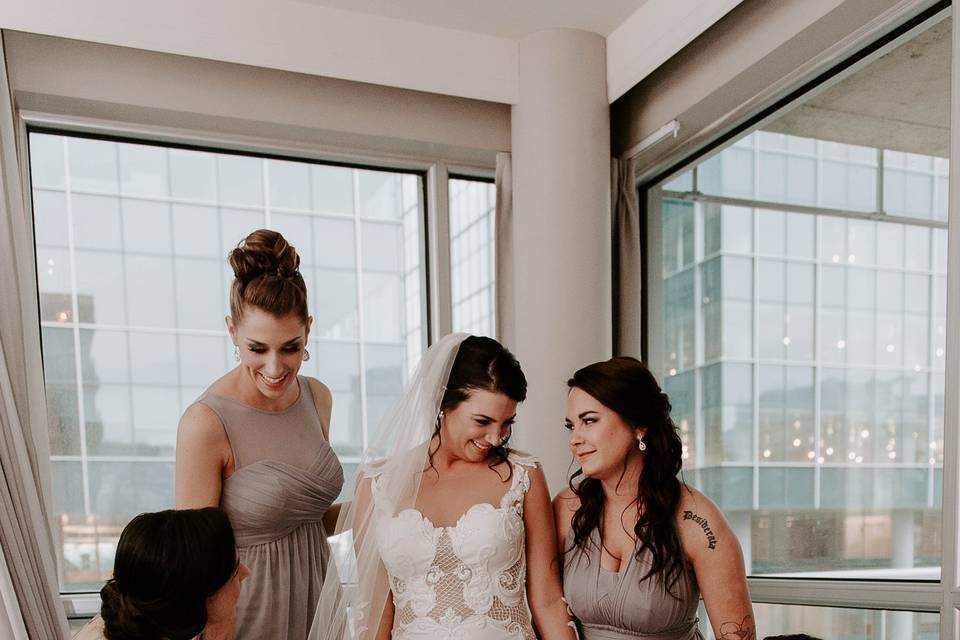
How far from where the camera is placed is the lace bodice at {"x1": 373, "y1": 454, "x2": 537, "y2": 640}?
2164mm

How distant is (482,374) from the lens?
2.24 metres

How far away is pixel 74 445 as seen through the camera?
3367 mm

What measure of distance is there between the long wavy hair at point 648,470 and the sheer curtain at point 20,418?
191cm

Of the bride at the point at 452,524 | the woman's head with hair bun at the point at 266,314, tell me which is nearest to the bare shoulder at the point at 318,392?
the woman's head with hair bun at the point at 266,314

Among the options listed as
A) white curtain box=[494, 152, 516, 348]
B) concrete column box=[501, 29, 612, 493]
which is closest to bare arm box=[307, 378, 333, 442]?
concrete column box=[501, 29, 612, 493]

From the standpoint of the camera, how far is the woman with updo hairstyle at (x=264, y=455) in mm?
2285

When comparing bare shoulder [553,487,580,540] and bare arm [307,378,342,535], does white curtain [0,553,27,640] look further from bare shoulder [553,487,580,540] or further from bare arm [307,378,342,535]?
bare shoulder [553,487,580,540]

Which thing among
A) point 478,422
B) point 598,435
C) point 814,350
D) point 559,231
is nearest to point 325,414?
point 478,422

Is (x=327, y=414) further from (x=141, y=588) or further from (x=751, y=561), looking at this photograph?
(x=751, y=561)

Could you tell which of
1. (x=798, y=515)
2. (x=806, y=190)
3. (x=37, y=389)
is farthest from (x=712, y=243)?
(x=37, y=389)

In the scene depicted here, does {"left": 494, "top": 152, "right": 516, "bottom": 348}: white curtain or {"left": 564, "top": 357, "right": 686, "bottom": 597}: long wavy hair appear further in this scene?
{"left": 494, "top": 152, "right": 516, "bottom": 348}: white curtain

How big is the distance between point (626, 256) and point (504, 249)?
0.58m

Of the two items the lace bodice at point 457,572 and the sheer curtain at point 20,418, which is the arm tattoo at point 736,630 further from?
the sheer curtain at point 20,418

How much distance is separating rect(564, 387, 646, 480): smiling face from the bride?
0.16 m
